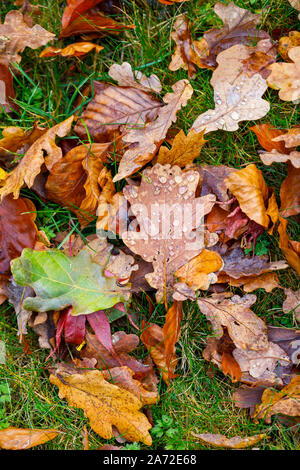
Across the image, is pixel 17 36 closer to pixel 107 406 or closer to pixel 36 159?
pixel 36 159

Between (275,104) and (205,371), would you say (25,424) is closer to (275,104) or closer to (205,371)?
(205,371)

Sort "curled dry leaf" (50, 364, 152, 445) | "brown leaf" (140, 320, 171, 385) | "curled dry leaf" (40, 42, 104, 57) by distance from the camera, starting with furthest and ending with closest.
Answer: "curled dry leaf" (40, 42, 104, 57) → "brown leaf" (140, 320, 171, 385) → "curled dry leaf" (50, 364, 152, 445)

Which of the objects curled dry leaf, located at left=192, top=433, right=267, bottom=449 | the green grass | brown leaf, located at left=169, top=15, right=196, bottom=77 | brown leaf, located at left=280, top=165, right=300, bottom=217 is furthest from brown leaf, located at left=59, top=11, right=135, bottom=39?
curled dry leaf, located at left=192, top=433, right=267, bottom=449

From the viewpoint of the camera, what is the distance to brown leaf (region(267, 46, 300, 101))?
85.8 inches

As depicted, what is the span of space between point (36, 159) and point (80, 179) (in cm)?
23

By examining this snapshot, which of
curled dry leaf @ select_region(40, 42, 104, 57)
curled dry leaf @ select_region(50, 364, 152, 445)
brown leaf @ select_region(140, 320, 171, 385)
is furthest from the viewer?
curled dry leaf @ select_region(40, 42, 104, 57)

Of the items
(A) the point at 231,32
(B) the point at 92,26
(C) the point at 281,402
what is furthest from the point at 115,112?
(C) the point at 281,402

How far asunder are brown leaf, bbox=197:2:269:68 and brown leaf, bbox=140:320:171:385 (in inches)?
54.7

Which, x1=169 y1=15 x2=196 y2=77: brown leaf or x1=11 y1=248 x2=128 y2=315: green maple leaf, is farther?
x1=169 y1=15 x2=196 y2=77: brown leaf

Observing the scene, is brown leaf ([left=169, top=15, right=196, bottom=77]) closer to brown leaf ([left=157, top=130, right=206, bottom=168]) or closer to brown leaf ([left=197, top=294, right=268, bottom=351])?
brown leaf ([left=157, top=130, right=206, bottom=168])

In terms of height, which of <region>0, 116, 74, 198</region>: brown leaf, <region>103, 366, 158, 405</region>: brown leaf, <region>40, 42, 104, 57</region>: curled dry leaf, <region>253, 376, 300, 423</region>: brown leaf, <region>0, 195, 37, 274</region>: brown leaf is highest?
<region>40, 42, 104, 57</region>: curled dry leaf

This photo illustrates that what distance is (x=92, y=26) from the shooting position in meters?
2.35

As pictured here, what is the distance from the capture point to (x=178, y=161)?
2221 millimetres

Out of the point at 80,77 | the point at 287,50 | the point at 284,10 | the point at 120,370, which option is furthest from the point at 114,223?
the point at 284,10
